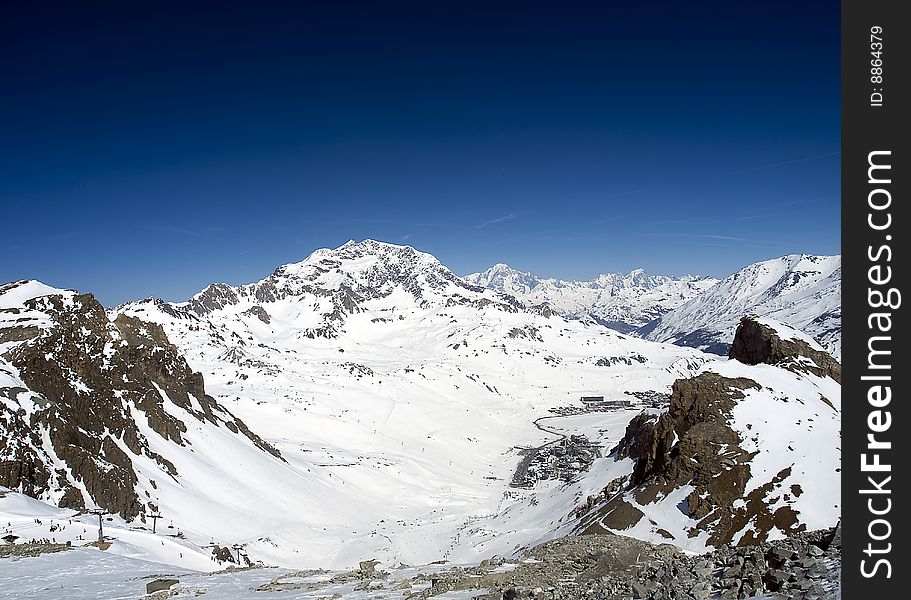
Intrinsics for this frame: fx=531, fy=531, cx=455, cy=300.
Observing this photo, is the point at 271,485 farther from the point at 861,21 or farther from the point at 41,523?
the point at 861,21

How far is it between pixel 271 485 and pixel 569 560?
61.9 meters

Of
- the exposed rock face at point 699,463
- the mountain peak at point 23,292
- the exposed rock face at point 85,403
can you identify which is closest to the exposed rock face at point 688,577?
the exposed rock face at point 699,463

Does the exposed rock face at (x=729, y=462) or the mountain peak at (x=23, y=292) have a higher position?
the mountain peak at (x=23, y=292)

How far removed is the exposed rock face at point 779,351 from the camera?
65.7 meters

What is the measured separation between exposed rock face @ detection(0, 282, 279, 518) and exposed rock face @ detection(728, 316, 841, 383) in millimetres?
74647

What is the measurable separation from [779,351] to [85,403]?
8566 centimetres

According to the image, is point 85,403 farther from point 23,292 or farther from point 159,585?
point 159,585

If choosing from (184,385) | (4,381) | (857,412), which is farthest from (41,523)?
(184,385)

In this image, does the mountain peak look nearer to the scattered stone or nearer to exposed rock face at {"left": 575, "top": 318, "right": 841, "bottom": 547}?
the scattered stone

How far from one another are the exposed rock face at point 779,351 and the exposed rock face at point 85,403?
245ft

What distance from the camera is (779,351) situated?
68938mm

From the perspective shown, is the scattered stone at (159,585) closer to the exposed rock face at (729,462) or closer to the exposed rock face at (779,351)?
the exposed rock face at (729,462)

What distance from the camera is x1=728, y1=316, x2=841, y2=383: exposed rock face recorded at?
2586 inches

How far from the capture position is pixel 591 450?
158 meters
